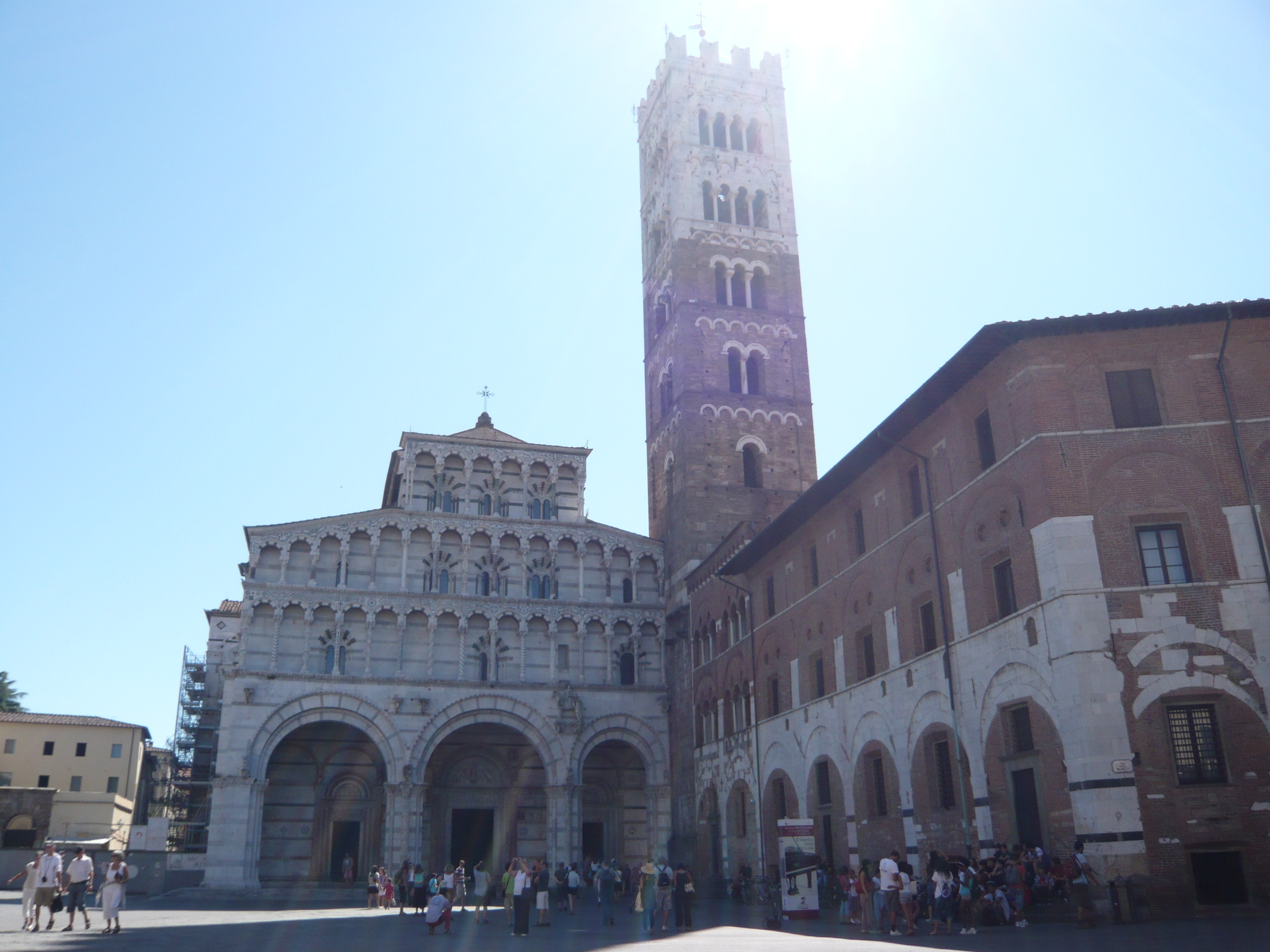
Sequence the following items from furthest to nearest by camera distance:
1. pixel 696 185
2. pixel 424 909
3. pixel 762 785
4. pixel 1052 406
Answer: pixel 696 185
pixel 762 785
pixel 424 909
pixel 1052 406

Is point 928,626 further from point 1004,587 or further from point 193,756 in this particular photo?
point 193,756

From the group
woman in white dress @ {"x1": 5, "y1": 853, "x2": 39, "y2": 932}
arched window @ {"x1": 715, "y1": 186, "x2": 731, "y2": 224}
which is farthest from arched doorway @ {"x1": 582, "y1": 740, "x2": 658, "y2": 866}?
arched window @ {"x1": 715, "y1": 186, "x2": 731, "y2": 224}

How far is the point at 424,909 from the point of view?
33.1m

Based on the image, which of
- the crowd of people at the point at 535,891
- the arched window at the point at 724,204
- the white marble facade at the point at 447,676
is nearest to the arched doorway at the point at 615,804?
the white marble facade at the point at 447,676

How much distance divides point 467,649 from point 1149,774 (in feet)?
92.8

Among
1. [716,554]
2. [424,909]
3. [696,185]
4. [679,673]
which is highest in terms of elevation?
[696,185]

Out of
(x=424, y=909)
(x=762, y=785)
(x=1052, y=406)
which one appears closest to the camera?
(x=1052, y=406)

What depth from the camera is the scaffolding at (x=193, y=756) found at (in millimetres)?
49719

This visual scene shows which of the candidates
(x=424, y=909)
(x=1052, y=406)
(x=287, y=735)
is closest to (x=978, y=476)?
(x=1052, y=406)

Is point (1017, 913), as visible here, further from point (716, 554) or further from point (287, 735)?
point (287, 735)

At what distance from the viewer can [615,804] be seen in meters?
43.9

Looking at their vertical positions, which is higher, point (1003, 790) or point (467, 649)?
point (467, 649)

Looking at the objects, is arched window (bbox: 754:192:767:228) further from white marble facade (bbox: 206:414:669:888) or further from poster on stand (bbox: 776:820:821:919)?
poster on stand (bbox: 776:820:821:919)

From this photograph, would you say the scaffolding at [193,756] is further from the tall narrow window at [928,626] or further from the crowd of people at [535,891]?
the tall narrow window at [928,626]
